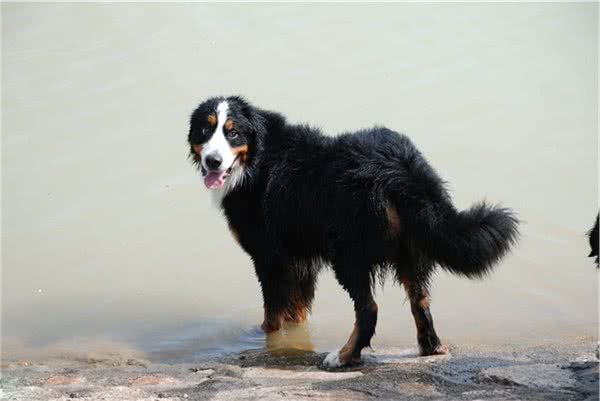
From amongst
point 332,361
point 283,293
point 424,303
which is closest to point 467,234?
point 424,303

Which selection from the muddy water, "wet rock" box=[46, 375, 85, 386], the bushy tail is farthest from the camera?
the muddy water

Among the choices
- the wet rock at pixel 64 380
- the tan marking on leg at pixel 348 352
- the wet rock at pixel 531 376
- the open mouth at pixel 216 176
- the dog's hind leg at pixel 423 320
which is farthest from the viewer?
the open mouth at pixel 216 176

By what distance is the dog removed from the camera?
4801 mm

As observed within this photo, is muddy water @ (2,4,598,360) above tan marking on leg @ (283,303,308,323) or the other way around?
above

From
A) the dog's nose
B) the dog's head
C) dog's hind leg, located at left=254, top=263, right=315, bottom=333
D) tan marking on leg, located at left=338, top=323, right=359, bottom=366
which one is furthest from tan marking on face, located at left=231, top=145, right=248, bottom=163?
tan marking on leg, located at left=338, top=323, right=359, bottom=366

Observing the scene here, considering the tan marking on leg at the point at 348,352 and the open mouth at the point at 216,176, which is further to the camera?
the open mouth at the point at 216,176

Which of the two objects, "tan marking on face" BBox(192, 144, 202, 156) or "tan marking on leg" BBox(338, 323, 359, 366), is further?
"tan marking on face" BBox(192, 144, 202, 156)

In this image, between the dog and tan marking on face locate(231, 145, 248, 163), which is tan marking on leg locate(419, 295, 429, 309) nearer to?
the dog

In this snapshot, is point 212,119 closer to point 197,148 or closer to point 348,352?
point 197,148

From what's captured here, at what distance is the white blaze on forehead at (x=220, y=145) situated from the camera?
18.1 ft

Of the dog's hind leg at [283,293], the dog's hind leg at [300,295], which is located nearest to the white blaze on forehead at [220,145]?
the dog's hind leg at [283,293]

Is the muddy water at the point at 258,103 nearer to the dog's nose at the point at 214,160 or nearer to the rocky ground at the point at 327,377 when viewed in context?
the rocky ground at the point at 327,377

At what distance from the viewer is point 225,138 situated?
555 cm

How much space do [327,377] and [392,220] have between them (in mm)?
870
